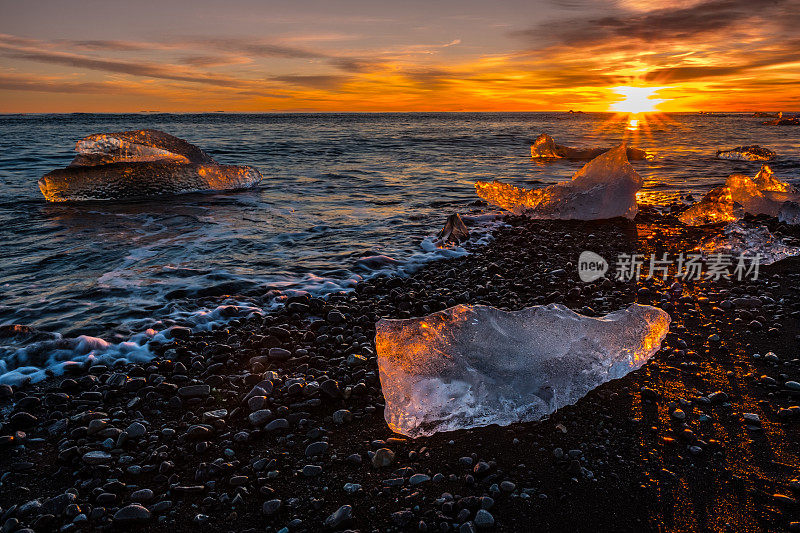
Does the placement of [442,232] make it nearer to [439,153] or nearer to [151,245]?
[151,245]

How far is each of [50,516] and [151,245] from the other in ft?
19.9

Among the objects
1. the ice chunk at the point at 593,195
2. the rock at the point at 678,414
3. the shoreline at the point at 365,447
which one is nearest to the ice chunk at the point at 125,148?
the ice chunk at the point at 593,195

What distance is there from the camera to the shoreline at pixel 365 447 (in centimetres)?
245

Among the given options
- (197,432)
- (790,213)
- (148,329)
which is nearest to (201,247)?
(148,329)

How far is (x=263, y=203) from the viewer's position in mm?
11609

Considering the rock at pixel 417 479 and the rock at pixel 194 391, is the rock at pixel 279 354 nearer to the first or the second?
the rock at pixel 194 391

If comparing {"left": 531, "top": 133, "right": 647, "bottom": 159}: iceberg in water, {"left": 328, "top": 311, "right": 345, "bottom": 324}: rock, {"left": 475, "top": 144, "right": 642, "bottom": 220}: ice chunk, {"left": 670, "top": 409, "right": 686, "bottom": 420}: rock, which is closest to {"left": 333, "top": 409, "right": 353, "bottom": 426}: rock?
{"left": 328, "top": 311, "right": 345, "bottom": 324}: rock

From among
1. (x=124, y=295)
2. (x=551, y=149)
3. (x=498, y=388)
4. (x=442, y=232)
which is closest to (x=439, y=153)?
(x=551, y=149)

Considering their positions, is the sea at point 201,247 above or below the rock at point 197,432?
above

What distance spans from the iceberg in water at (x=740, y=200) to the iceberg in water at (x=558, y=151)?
42.2 feet

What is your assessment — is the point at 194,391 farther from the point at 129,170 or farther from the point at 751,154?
the point at 751,154

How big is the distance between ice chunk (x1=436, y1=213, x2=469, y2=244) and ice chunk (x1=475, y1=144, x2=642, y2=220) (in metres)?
1.95

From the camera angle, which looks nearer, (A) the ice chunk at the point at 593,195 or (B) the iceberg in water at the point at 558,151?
(A) the ice chunk at the point at 593,195

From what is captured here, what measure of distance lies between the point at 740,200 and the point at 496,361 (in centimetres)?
819
